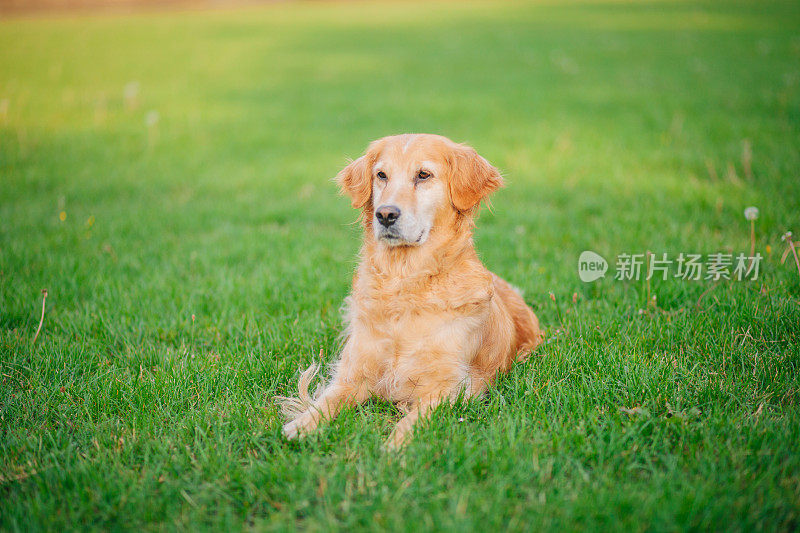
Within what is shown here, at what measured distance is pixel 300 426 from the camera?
2.60m

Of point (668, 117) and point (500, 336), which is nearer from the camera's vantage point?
point (500, 336)

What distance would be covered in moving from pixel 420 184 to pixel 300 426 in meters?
1.45

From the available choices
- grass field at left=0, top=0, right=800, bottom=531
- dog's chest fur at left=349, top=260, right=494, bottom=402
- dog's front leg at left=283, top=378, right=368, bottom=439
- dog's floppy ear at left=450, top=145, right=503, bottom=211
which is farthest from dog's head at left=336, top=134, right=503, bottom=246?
grass field at left=0, top=0, right=800, bottom=531

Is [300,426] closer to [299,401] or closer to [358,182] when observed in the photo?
[299,401]

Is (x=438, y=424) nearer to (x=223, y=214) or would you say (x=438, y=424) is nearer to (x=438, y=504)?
(x=438, y=504)

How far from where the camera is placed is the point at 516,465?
228cm

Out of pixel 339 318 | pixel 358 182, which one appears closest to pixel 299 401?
pixel 339 318

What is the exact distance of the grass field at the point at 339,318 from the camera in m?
2.17

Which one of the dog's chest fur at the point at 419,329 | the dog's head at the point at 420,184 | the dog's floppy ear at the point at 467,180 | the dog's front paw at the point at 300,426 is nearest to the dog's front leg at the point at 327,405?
the dog's front paw at the point at 300,426

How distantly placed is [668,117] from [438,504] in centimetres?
902

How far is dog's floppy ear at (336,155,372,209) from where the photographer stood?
3.30 metres

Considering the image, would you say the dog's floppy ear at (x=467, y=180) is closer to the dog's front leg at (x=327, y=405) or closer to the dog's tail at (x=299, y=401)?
the dog's front leg at (x=327, y=405)

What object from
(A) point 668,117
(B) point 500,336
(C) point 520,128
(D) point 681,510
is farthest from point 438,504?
(A) point 668,117

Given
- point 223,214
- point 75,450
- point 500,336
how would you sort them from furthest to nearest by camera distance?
point 223,214, point 500,336, point 75,450
